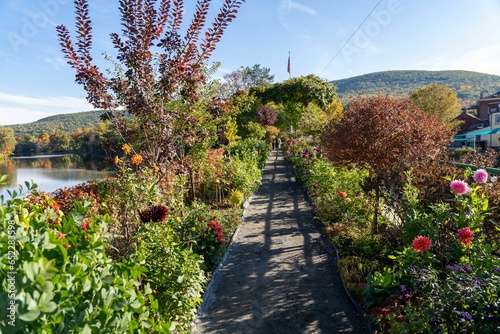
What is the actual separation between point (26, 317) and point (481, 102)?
204 feet

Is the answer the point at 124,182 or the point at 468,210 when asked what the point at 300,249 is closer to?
the point at 468,210

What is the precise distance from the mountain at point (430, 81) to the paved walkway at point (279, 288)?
7316 cm

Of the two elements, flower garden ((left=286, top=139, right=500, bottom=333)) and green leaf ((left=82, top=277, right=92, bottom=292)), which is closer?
green leaf ((left=82, top=277, right=92, bottom=292))

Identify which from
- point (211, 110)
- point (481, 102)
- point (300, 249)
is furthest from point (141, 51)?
point (481, 102)

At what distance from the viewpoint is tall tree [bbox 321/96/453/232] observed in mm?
5363

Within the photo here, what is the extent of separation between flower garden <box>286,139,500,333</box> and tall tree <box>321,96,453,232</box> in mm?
484

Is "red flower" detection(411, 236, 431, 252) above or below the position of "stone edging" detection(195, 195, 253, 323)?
above

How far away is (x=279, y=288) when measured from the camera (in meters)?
4.38

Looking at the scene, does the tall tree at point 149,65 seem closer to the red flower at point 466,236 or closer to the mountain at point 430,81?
the red flower at point 466,236

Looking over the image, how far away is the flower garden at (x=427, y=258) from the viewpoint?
92.9 inches

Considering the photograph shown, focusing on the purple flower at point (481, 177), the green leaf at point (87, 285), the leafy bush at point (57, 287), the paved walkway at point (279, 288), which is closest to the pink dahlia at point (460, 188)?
the purple flower at point (481, 177)

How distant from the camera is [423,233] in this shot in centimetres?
398

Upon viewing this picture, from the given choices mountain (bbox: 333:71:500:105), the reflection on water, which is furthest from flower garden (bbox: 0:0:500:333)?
mountain (bbox: 333:71:500:105)

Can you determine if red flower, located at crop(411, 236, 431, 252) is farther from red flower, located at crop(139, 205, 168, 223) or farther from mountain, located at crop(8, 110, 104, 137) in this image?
mountain, located at crop(8, 110, 104, 137)
